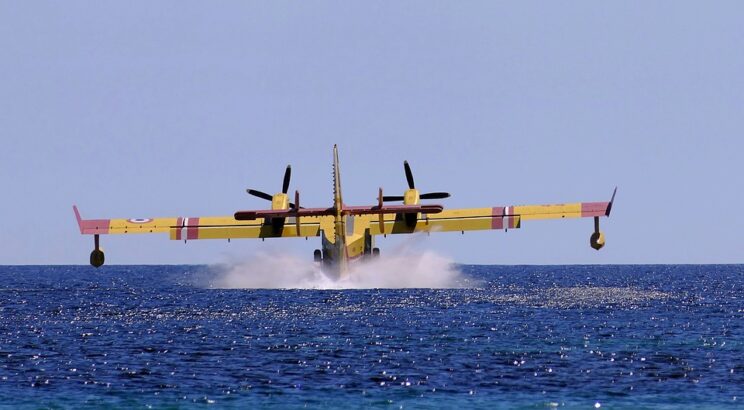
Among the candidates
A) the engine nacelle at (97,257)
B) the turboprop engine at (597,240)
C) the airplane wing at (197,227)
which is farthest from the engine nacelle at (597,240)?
the engine nacelle at (97,257)

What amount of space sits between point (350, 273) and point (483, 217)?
316 inches

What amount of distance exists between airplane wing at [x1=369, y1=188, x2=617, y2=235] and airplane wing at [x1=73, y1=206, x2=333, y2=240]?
3.59 metres

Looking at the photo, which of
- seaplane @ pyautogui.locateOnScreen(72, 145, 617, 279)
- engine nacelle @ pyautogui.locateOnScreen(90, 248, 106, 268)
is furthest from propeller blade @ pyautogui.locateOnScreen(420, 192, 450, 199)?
engine nacelle @ pyautogui.locateOnScreen(90, 248, 106, 268)

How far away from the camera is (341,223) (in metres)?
62.9

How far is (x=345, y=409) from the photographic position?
25688 millimetres

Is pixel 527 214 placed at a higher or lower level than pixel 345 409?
higher

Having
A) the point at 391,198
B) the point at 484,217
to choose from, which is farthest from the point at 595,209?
the point at 391,198

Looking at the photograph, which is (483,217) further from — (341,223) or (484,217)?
(341,223)

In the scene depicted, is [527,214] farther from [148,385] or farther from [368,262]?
[148,385]

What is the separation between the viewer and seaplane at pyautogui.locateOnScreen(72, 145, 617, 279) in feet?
208

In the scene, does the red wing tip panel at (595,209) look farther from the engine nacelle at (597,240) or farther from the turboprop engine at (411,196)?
the turboprop engine at (411,196)

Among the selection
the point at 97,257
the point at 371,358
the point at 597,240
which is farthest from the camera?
the point at 97,257

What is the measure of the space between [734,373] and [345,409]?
11736mm

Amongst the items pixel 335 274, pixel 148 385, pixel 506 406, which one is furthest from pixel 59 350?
pixel 335 274
